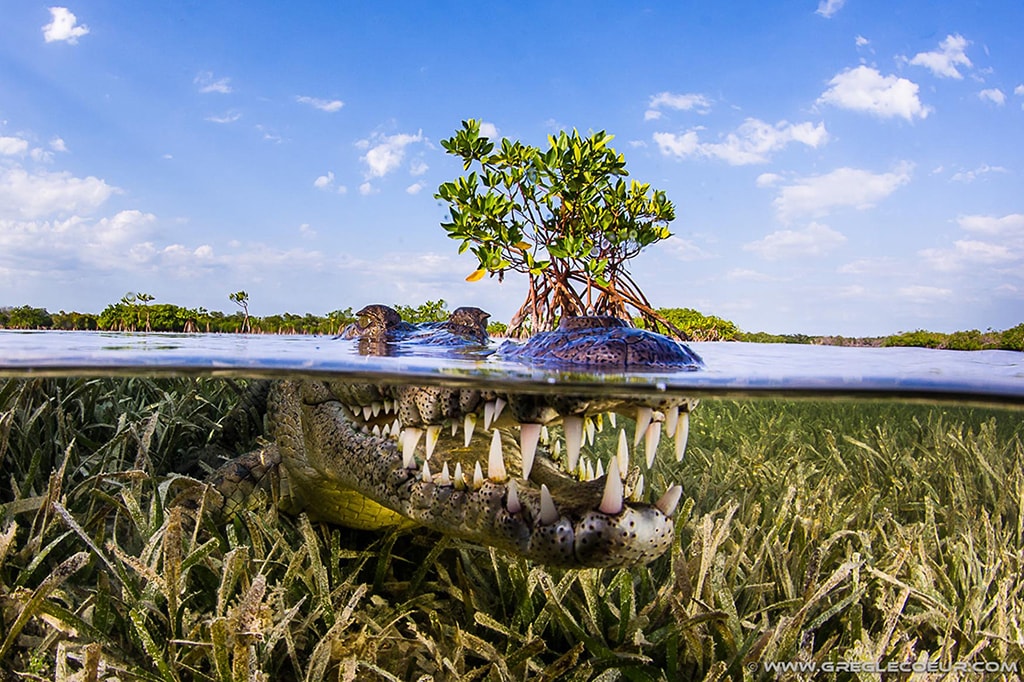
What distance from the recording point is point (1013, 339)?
8.55 m

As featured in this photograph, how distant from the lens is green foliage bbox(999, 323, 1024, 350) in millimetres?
8453

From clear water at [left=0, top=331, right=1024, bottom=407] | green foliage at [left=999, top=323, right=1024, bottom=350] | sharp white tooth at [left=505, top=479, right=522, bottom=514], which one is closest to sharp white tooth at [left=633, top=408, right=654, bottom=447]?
clear water at [left=0, top=331, right=1024, bottom=407]

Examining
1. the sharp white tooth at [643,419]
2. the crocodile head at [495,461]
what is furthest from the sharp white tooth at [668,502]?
the sharp white tooth at [643,419]

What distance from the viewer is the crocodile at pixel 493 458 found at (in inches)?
Result: 81.4

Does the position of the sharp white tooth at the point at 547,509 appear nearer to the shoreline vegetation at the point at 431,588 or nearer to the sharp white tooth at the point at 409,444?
the shoreline vegetation at the point at 431,588

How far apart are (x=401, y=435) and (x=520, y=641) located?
898 mm

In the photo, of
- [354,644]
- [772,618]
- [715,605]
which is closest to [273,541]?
[354,644]

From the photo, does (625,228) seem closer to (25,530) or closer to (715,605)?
(715,605)

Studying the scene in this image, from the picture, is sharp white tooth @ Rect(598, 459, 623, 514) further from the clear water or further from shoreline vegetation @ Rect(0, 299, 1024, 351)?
shoreline vegetation @ Rect(0, 299, 1024, 351)

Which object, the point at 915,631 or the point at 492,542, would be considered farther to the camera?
the point at 915,631

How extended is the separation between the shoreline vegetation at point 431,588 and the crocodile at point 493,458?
29 cm

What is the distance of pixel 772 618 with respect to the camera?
115 inches

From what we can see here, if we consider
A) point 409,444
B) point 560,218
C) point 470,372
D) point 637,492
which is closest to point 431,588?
point 409,444

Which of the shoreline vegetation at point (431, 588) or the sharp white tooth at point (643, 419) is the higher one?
the sharp white tooth at point (643, 419)
